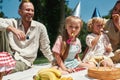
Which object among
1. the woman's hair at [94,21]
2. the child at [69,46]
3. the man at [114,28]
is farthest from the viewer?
the man at [114,28]

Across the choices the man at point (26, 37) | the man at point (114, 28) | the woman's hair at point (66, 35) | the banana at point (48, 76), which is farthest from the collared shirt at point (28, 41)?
the banana at point (48, 76)

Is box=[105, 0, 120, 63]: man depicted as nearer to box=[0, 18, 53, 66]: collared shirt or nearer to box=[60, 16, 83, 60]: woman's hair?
box=[60, 16, 83, 60]: woman's hair

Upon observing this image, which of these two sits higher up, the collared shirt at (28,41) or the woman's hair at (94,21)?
the woman's hair at (94,21)

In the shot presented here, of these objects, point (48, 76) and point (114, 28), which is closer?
point (48, 76)

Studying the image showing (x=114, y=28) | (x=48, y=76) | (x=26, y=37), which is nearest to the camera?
(x=48, y=76)

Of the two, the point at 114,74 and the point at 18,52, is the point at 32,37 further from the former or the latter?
the point at 114,74

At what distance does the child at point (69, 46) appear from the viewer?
3285 mm

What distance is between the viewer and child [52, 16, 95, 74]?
329 centimetres

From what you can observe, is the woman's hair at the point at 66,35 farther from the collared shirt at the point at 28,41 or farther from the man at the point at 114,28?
the man at the point at 114,28

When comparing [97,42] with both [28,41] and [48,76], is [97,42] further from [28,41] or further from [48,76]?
[48,76]

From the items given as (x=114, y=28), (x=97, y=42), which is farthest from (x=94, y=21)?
(x=114, y=28)

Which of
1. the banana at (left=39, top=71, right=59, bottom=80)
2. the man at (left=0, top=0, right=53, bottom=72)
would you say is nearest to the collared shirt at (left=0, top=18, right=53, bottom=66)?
the man at (left=0, top=0, right=53, bottom=72)

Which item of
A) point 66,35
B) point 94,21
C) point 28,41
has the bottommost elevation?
point 28,41

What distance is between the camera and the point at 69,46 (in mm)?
3400
